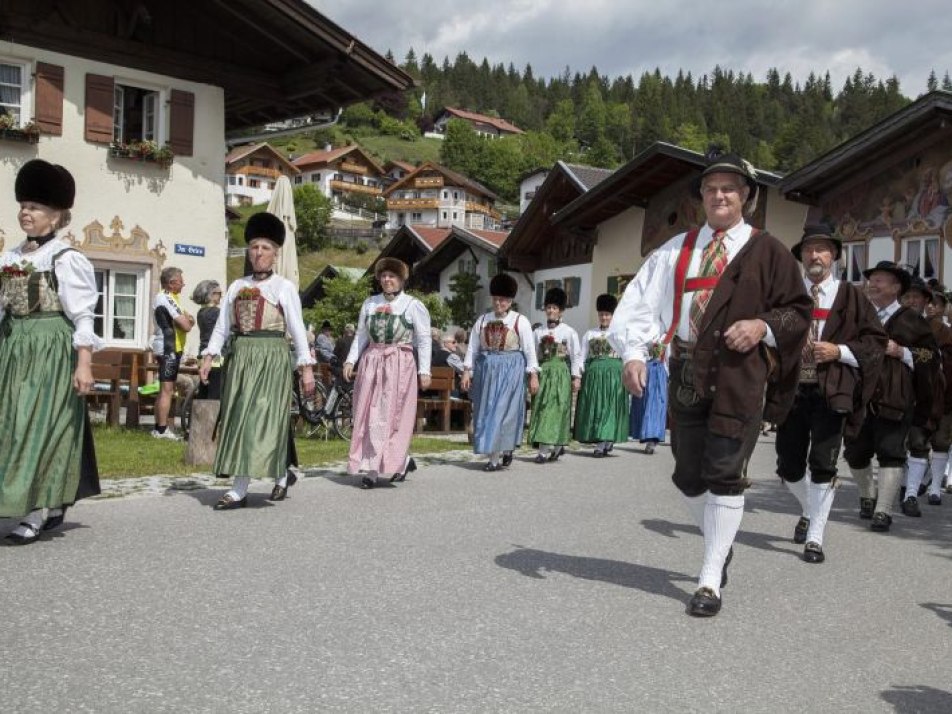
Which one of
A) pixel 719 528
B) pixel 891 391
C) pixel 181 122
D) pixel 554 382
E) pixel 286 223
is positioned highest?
pixel 181 122

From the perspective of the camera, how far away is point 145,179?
18953 mm

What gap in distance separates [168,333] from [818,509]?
8534 millimetres

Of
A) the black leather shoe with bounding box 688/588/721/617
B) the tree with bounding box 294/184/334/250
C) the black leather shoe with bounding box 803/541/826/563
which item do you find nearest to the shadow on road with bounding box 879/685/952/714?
the black leather shoe with bounding box 688/588/721/617

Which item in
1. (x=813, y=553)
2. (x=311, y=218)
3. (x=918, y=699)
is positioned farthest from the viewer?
(x=311, y=218)

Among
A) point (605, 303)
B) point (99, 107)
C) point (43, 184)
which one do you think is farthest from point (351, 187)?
point (43, 184)

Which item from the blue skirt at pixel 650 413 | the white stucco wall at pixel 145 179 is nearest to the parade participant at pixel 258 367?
the blue skirt at pixel 650 413

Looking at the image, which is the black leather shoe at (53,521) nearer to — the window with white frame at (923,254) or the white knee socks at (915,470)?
the white knee socks at (915,470)

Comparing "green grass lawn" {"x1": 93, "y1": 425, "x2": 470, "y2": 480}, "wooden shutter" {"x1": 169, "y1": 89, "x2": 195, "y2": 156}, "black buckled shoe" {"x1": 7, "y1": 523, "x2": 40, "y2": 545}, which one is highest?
"wooden shutter" {"x1": 169, "y1": 89, "x2": 195, "y2": 156}

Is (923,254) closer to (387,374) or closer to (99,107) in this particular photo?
(387,374)

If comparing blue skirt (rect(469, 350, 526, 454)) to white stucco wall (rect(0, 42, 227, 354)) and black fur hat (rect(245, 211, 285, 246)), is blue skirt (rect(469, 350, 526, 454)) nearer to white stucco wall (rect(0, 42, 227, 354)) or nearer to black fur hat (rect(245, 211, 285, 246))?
black fur hat (rect(245, 211, 285, 246))

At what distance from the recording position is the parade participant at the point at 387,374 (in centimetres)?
970

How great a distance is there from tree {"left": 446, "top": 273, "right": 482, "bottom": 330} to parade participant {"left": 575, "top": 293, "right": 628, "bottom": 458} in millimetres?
25947

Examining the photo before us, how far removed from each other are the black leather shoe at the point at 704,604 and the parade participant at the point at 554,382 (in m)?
7.57

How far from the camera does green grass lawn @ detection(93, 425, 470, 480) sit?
1003cm
